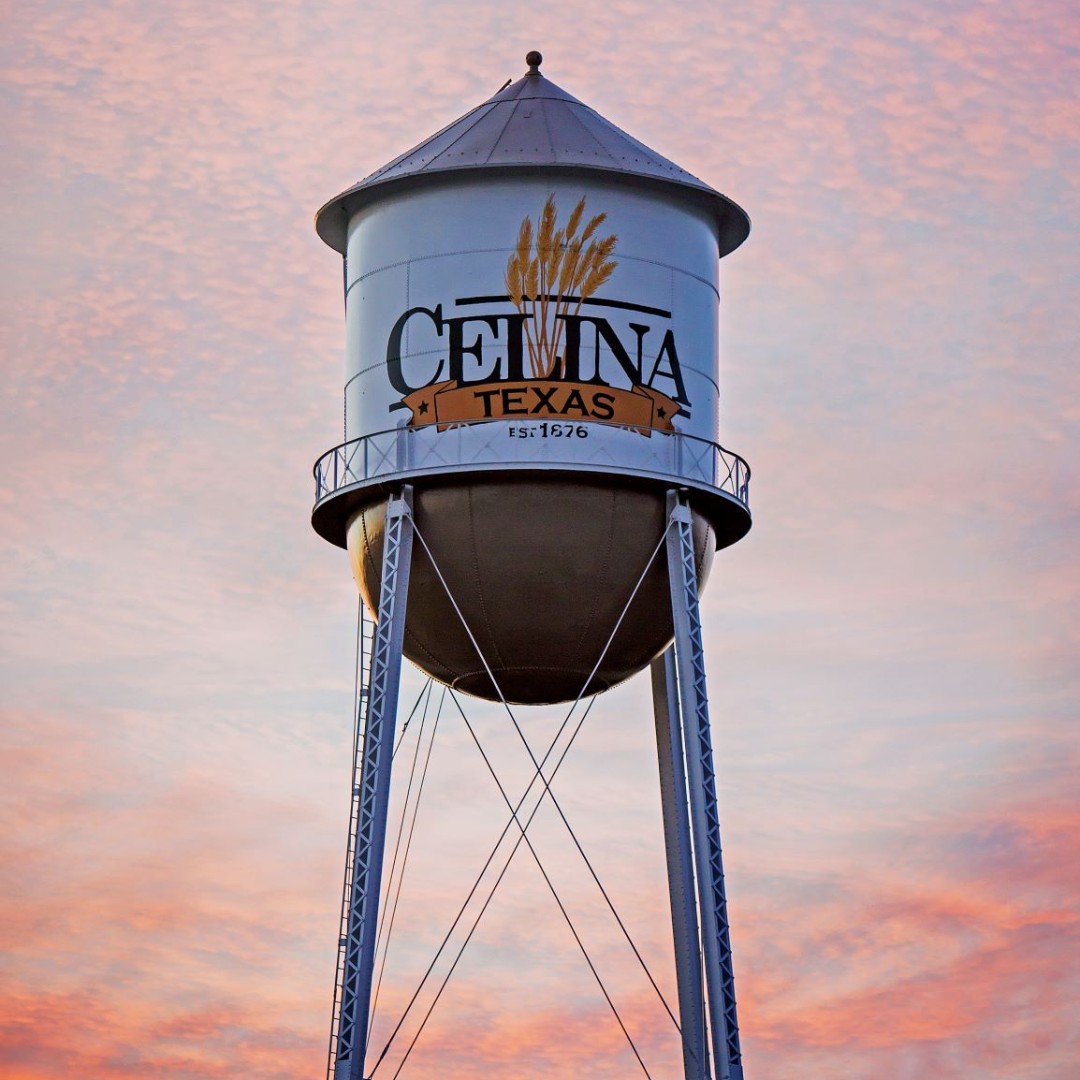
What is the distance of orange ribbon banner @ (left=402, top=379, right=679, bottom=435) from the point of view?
105 ft

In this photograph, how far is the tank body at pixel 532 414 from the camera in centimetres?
3200

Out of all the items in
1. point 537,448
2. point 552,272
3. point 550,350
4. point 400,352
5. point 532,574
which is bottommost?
point 532,574

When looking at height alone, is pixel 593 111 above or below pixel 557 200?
above

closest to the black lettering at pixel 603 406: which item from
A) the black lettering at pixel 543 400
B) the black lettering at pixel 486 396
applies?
the black lettering at pixel 543 400

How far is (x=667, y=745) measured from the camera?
34781 millimetres

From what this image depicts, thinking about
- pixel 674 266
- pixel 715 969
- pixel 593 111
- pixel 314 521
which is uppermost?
pixel 593 111

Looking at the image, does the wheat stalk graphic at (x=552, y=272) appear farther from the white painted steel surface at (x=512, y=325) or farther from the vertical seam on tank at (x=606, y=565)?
the vertical seam on tank at (x=606, y=565)

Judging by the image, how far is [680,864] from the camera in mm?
34125

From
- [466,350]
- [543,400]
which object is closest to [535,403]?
[543,400]

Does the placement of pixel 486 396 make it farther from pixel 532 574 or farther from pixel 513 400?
pixel 532 574

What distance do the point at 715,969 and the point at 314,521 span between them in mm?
8007

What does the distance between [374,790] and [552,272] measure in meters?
6.86

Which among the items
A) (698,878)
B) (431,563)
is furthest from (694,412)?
(698,878)

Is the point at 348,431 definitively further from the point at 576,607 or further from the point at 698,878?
the point at 698,878
